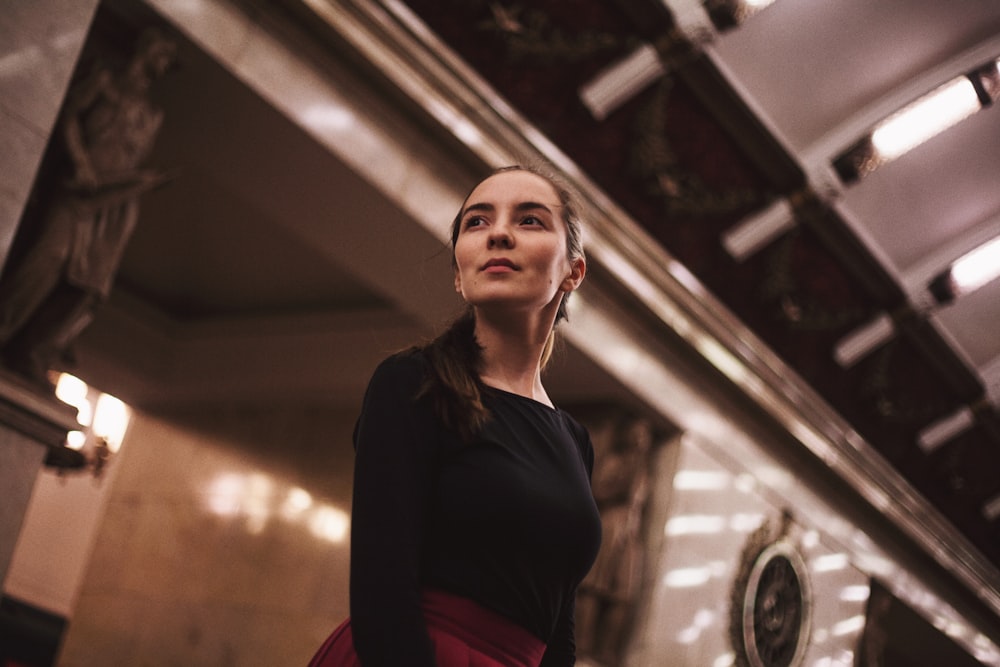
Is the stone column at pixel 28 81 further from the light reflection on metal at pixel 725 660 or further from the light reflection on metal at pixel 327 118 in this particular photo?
the light reflection on metal at pixel 725 660

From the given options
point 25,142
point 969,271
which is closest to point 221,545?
point 25,142

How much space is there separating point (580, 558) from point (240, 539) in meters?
9.86

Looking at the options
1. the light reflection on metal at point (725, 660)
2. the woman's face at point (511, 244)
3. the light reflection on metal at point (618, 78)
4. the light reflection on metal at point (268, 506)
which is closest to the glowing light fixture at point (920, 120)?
the light reflection on metal at point (618, 78)

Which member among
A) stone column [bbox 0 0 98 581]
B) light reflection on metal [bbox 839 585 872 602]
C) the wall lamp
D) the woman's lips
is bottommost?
the woman's lips

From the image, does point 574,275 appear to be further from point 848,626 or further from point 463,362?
point 848,626

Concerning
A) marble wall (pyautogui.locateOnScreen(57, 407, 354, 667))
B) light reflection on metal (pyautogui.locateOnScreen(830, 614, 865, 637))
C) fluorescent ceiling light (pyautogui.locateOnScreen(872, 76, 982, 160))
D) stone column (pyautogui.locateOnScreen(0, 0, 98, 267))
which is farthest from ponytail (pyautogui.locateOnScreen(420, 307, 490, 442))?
light reflection on metal (pyautogui.locateOnScreen(830, 614, 865, 637))

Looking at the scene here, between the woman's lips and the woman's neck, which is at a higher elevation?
the woman's lips

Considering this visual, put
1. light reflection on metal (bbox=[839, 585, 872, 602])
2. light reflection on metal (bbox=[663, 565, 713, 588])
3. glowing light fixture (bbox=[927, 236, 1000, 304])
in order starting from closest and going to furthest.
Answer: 1. light reflection on metal (bbox=[663, 565, 713, 588])
2. glowing light fixture (bbox=[927, 236, 1000, 304])
3. light reflection on metal (bbox=[839, 585, 872, 602])

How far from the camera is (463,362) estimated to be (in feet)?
5.32

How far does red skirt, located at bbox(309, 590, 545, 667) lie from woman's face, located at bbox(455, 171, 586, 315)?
0.45 metres

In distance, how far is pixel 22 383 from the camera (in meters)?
4.93

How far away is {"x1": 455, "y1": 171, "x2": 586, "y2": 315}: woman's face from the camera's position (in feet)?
5.38

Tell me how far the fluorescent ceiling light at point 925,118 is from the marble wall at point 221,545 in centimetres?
564

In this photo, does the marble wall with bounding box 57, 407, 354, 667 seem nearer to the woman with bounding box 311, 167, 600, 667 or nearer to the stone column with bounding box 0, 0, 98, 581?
the stone column with bounding box 0, 0, 98, 581
